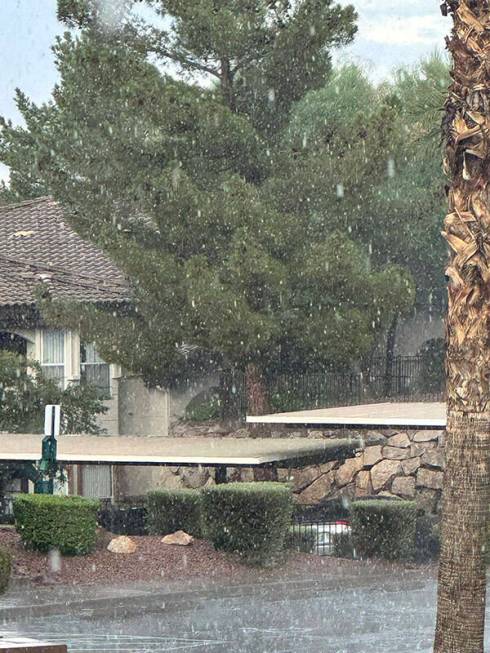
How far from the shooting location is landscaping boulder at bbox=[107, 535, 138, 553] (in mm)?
→ 23312

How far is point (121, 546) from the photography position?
2338 cm

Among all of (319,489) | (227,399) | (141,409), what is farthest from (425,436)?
(141,409)

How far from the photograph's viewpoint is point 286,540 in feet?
82.5

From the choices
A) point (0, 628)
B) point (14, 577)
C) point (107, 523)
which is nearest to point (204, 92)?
point (107, 523)

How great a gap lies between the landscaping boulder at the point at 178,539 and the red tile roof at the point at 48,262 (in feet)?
47.2

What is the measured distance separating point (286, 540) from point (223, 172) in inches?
540

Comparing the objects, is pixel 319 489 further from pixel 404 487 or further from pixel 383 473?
pixel 404 487

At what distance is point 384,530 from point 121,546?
4.45 metres

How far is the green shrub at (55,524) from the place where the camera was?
73.7 ft

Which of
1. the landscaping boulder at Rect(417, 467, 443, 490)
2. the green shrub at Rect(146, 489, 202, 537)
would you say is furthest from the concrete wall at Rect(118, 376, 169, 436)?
the green shrub at Rect(146, 489, 202, 537)

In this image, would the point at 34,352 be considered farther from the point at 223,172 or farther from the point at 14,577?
the point at 14,577

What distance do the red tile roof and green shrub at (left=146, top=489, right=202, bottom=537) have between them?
12.8m

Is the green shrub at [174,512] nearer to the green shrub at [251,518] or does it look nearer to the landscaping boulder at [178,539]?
the landscaping boulder at [178,539]

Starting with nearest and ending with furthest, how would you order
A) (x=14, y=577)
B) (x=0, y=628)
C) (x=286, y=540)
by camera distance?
(x=0, y=628) → (x=14, y=577) → (x=286, y=540)
